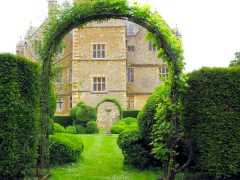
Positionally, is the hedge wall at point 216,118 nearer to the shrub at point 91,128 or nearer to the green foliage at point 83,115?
the shrub at point 91,128

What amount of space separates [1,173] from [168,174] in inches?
144

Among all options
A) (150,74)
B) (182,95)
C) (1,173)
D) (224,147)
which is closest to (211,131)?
(224,147)

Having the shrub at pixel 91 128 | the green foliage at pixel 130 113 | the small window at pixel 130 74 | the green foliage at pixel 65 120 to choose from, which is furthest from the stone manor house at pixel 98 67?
the shrub at pixel 91 128

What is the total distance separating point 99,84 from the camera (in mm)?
38781

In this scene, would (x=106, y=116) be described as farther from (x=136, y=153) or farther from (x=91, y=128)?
(x=136, y=153)

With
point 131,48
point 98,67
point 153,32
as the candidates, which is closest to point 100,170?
point 153,32

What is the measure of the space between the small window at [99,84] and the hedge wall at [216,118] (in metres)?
29.6

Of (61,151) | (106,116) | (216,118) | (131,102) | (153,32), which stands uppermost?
(153,32)

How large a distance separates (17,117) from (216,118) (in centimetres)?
440

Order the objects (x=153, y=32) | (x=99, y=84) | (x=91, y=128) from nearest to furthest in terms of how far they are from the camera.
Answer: (x=153, y=32)
(x=91, y=128)
(x=99, y=84)

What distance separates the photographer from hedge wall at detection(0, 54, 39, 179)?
329 inches

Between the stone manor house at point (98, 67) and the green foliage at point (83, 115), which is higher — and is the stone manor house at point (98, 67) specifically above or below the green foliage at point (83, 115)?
above

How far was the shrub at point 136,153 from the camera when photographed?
10.8 m

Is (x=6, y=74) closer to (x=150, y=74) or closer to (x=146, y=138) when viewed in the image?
(x=146, y=138)
